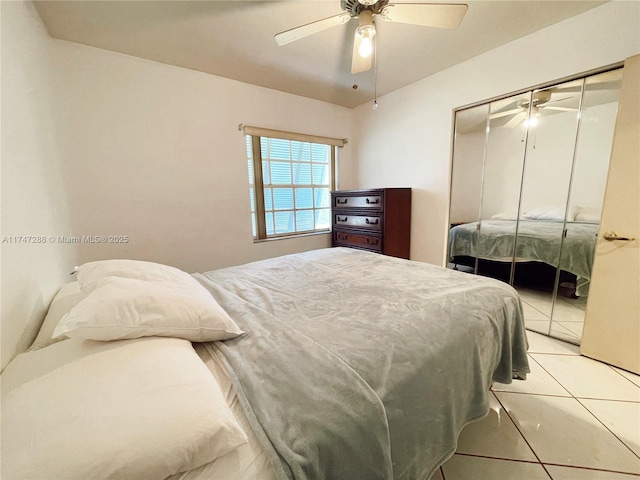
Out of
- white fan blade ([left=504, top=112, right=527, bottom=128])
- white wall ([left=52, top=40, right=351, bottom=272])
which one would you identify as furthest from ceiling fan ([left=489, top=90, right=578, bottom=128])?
white wall ([left=52, top=40, right=351, bottom=272])

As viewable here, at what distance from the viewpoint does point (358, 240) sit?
3.23 meters

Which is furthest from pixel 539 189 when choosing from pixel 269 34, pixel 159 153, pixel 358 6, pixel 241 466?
pixel 159 153

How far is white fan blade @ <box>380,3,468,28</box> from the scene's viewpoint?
4.54ft

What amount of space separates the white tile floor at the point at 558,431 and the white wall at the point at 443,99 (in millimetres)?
1492

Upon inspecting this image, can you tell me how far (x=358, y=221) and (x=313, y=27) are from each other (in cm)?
203

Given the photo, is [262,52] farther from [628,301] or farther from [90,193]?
[628,301]

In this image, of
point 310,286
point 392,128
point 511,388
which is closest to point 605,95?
point 392,128

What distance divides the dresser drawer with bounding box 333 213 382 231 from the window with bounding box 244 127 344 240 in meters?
0.34

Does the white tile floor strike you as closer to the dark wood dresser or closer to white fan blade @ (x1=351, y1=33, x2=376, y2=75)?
the dark wood dresser

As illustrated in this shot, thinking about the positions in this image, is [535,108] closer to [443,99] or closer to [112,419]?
[443,99]

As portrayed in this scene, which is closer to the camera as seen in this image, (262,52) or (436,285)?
(436,285)

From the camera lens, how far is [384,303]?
48.2 inches

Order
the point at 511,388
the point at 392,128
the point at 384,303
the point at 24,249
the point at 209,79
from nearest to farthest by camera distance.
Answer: the point at 24,249
the point at 384,303
the point at 511,388
the point at 209,79
the point at 392,128

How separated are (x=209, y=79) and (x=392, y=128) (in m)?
2.16
